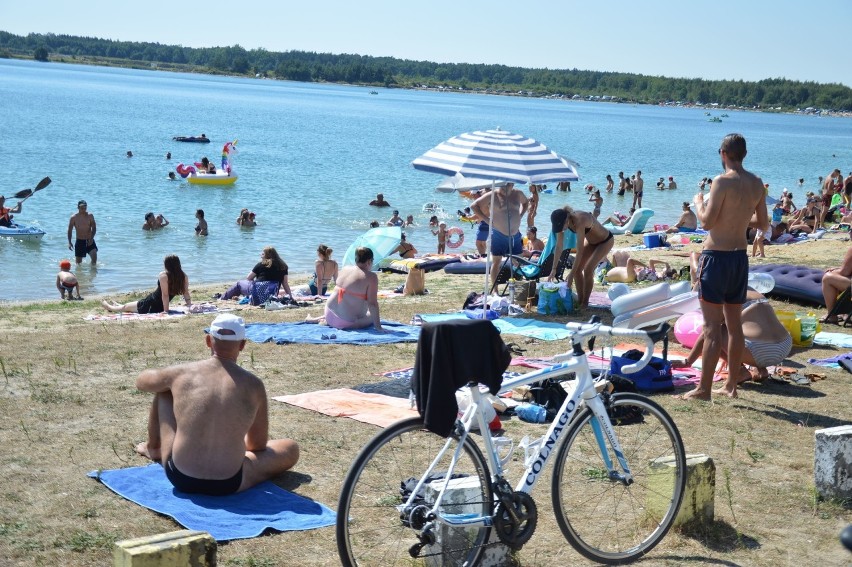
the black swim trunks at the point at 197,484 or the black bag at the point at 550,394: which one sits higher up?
the black bag at the point at 550,394

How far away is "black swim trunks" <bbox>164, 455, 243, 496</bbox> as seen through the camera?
4.65 metres

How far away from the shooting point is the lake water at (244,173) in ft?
71.2

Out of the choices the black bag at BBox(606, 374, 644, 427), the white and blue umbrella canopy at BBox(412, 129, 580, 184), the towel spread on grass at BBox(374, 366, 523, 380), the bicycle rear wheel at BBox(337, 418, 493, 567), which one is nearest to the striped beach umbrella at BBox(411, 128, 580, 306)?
the white and blue umbrella canopy at BBox(412, 129, 580, 184)

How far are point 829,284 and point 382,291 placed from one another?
6182 mm

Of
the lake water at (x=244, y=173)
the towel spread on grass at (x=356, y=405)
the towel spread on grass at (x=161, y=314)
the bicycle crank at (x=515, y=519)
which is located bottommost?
the lake water at (x=244, y=173)

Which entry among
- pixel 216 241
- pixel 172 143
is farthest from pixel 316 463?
pixel 172 143

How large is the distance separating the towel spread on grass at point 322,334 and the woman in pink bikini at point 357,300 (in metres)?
0.09

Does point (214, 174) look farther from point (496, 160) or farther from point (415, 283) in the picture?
point (496, 160)

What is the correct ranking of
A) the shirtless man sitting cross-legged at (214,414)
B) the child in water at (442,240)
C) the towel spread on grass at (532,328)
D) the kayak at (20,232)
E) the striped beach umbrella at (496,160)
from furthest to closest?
the kayak at (20,232)
the child in water at (442,240)
the towel spread on grass at (532,328)
the striped beach umbrella at (496,160)
the shirtless man sitting cross-legged at (214,414)

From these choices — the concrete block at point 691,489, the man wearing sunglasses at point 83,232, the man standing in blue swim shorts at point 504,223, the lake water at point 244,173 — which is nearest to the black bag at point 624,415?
the concrete block at point 691,489

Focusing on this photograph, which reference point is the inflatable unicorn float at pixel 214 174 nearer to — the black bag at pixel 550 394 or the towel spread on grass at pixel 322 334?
the towel spread on grass at pixel 322 334

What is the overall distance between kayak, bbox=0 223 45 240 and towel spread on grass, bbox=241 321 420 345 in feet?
45.4

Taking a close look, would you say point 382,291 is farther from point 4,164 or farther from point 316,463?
point 4,164

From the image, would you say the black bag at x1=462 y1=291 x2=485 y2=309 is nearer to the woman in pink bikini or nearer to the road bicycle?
Result: the woman in pink bikini
